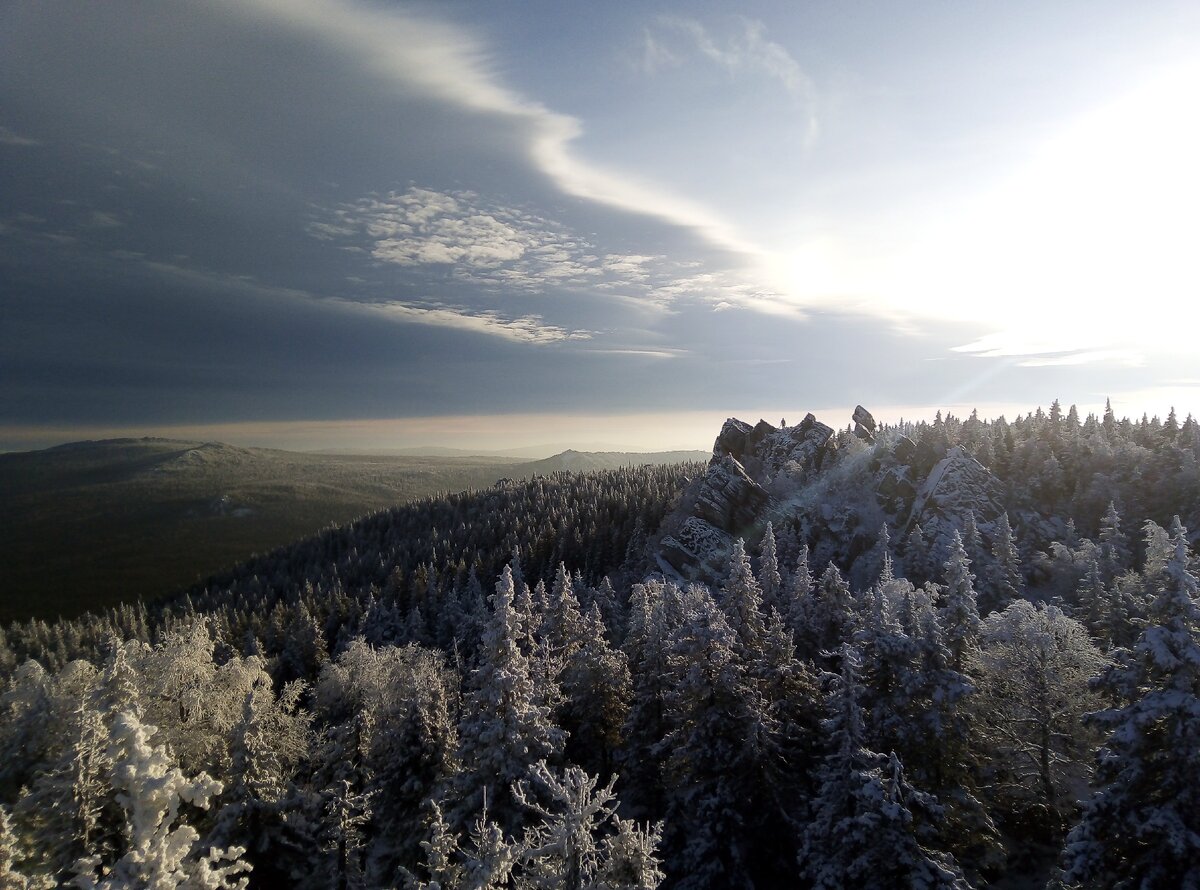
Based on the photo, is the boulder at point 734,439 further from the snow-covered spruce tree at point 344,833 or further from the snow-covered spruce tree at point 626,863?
the snow-covered spruce tree at point 626,863

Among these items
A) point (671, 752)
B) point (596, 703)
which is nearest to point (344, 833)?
point (596, 703)

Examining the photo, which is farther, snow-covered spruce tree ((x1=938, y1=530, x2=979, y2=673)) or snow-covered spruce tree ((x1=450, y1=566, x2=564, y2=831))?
snow-covered spruce tree ((x1=938, y1=530, x2=979, y2=673))

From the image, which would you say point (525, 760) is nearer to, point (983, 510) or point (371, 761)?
point (371, 761)

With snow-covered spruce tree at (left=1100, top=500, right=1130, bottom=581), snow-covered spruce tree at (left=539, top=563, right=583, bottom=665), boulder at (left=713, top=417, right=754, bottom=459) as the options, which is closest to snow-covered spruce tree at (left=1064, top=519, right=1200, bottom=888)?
snow-covered spruce tree at (left=539, top=563, right=583, bottom=665)

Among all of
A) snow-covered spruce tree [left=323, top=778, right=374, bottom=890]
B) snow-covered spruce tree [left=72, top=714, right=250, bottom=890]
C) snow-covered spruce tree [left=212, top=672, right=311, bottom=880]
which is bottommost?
snow-covered spruce tree [left=323, top=778, right=374, bottom=890]

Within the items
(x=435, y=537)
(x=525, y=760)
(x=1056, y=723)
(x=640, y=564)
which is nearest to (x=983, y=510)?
(x=640, y=564)

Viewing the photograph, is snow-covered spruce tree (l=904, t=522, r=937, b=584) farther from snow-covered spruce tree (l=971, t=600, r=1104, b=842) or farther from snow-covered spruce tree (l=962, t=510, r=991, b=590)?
snow-covered spruce tree (l=971, t=600, r=1104, b=842)

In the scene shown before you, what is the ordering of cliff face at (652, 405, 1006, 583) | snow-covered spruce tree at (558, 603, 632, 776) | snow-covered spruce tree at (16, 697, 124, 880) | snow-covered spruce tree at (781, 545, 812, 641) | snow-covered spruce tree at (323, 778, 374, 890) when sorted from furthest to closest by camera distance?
cliff face at (652, 405, 1006, 583), snow-covered spruce tree at (781, 545, 812, 641), snow-covered spruce tree at (558, 603, 632, 776), snow-covered spruce tree at (323, 778, 374, 890), snow-covered spruce tree at (16, 697, 124, 880)
